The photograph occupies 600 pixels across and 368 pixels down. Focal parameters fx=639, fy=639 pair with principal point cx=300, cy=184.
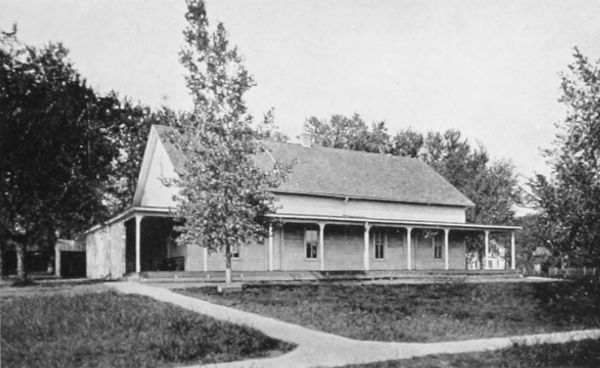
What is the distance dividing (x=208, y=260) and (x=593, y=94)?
2097 cm

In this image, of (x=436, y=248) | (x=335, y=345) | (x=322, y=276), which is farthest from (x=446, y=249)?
(x=335, y=345)

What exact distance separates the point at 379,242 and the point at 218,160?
55.9ft

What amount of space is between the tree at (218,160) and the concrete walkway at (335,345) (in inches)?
183

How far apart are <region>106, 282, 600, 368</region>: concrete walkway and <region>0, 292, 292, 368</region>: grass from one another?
644 mm

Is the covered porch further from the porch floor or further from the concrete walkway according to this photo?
the concrete walkway

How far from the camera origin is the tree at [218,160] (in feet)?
70.1

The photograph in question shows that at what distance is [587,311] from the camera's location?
20.3 metres

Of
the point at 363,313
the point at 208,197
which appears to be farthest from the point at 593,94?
the point at 208,197

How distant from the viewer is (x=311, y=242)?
34219 millimetres

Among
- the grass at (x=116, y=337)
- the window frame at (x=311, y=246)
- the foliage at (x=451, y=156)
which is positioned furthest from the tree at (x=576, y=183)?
the foliage at (x=451, y=156)

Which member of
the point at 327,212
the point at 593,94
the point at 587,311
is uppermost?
the point at 593,94

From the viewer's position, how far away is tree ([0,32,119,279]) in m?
25.3

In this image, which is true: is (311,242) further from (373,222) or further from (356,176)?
(356,176)

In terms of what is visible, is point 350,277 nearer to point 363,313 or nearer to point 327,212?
point 327,212
